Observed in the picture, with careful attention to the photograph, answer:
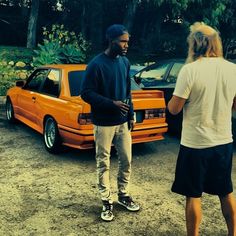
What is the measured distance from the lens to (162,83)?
7352mm

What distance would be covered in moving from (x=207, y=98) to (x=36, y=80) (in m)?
4.45

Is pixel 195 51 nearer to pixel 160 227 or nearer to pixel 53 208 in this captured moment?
pixel 160 227

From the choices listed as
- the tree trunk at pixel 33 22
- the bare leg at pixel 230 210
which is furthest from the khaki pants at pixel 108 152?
the tree trunk at pixel 33 22

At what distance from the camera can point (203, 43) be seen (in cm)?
278

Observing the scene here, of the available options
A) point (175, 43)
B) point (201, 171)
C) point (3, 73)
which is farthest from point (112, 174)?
point (175, 43)

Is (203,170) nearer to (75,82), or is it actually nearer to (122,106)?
(122,106)

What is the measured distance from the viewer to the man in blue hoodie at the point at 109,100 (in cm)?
358

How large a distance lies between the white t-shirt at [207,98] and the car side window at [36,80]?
13.2 ft

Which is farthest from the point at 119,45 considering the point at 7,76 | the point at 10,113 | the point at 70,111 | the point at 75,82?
the point at 7,76

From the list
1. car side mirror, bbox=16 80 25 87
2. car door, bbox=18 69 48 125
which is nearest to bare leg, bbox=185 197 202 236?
car door, bbox=18 69 48 125

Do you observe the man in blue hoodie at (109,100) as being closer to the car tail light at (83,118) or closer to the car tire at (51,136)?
the car tail light at (83,118)

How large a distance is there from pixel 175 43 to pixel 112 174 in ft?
57.1

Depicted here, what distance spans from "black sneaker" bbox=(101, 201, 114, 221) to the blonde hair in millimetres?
1766

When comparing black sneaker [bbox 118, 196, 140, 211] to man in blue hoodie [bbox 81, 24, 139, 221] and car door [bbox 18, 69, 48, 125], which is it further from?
car door [bbox 18, 69, 48, 125]
